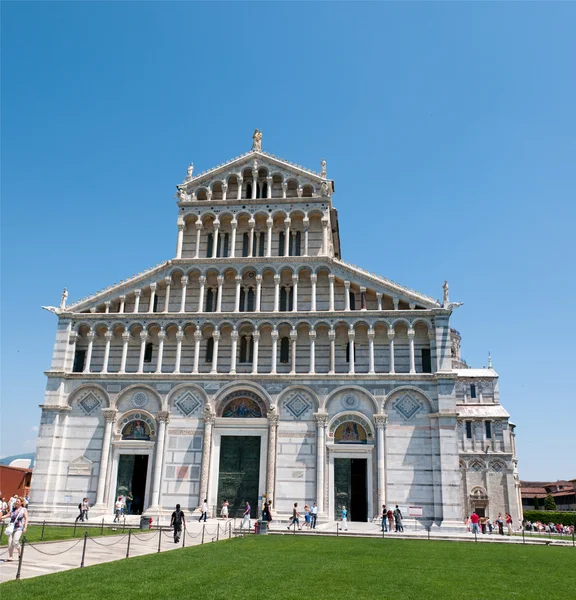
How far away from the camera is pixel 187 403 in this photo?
34.6 meters

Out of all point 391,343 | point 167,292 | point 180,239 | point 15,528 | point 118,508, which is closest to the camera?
point 15,528

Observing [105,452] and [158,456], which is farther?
[105,452]

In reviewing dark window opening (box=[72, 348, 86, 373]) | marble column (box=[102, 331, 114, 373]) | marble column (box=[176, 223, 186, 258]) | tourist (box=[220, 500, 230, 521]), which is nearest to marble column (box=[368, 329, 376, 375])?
tourist (box=[220, 500, 230, 521])

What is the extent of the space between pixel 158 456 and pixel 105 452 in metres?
3.11

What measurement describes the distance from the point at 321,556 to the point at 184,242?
79.7ft

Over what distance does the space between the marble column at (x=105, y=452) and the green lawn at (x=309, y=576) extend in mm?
14013

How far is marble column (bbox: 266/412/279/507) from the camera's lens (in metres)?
32.3

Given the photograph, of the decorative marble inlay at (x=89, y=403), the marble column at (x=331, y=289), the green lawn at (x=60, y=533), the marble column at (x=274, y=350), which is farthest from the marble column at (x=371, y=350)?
the decorative marble inlay at (x=89, y=403)

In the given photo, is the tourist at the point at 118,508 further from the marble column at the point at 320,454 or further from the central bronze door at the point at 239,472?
the marble column at the point at 320,454

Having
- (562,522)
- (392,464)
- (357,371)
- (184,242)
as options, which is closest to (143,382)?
(184,242)

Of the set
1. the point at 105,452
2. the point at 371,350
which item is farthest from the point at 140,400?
the point at 371,350

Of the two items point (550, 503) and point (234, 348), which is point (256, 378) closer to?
point (234, 348)

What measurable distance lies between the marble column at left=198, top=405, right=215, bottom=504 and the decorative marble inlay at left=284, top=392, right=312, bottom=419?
4.38m

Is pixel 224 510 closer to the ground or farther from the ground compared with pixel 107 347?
closer to the ground
